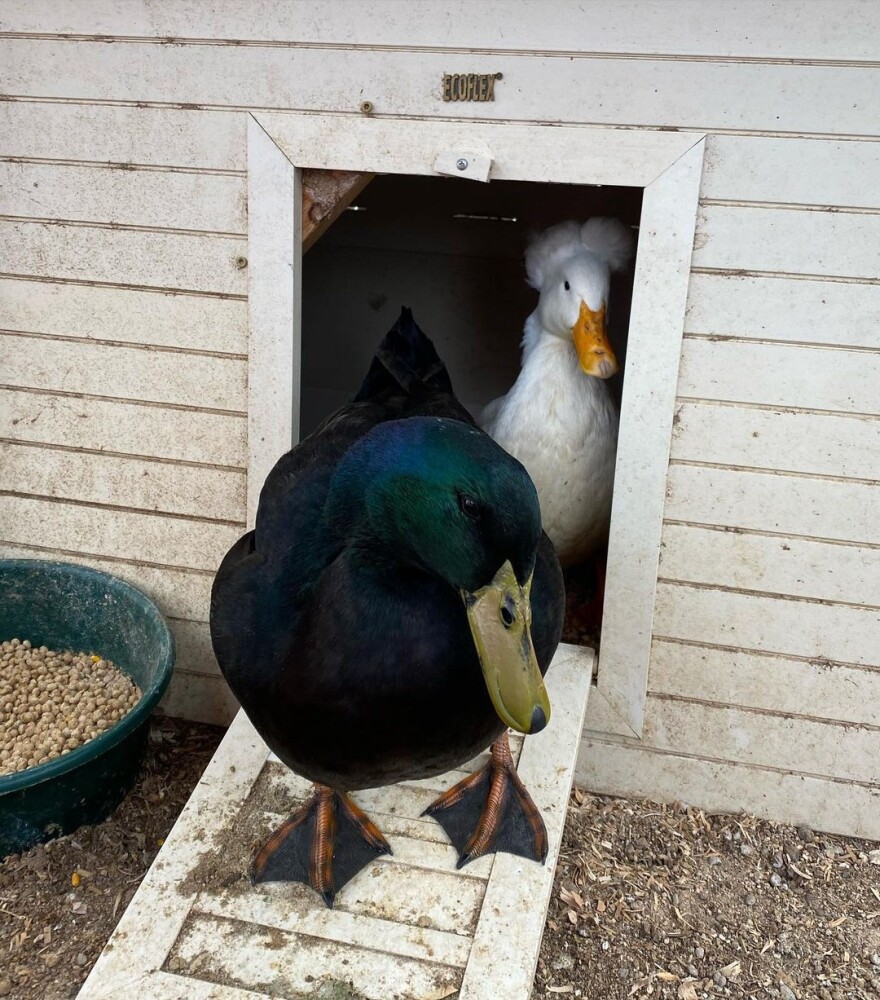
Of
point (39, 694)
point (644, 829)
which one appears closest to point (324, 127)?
point (39, 694)

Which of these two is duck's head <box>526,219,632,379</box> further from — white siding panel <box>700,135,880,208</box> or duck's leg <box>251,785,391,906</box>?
duck's leg <box>251,785,391,906</box>

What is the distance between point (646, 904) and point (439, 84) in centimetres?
196

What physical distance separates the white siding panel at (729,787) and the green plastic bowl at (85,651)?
3.92ft

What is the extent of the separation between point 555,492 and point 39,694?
60.0 inches

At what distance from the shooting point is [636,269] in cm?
208

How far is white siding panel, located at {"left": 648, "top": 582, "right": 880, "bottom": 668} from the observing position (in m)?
2.23

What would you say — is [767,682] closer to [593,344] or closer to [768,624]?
[768,624]

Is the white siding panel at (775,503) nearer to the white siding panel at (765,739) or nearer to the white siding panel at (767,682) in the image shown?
the white siding panel at (767,682)

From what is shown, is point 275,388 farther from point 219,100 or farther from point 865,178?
point 865,178

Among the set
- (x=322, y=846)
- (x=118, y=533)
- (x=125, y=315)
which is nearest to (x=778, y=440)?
(x=322, y=846)

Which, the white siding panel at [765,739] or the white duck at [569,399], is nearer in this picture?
the white siding panel at [765,739]

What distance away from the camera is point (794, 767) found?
239 cm

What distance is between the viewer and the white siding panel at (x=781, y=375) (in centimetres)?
205

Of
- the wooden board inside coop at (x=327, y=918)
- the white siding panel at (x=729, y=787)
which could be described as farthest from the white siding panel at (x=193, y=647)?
the white siding panel at (x=729, y=787)
